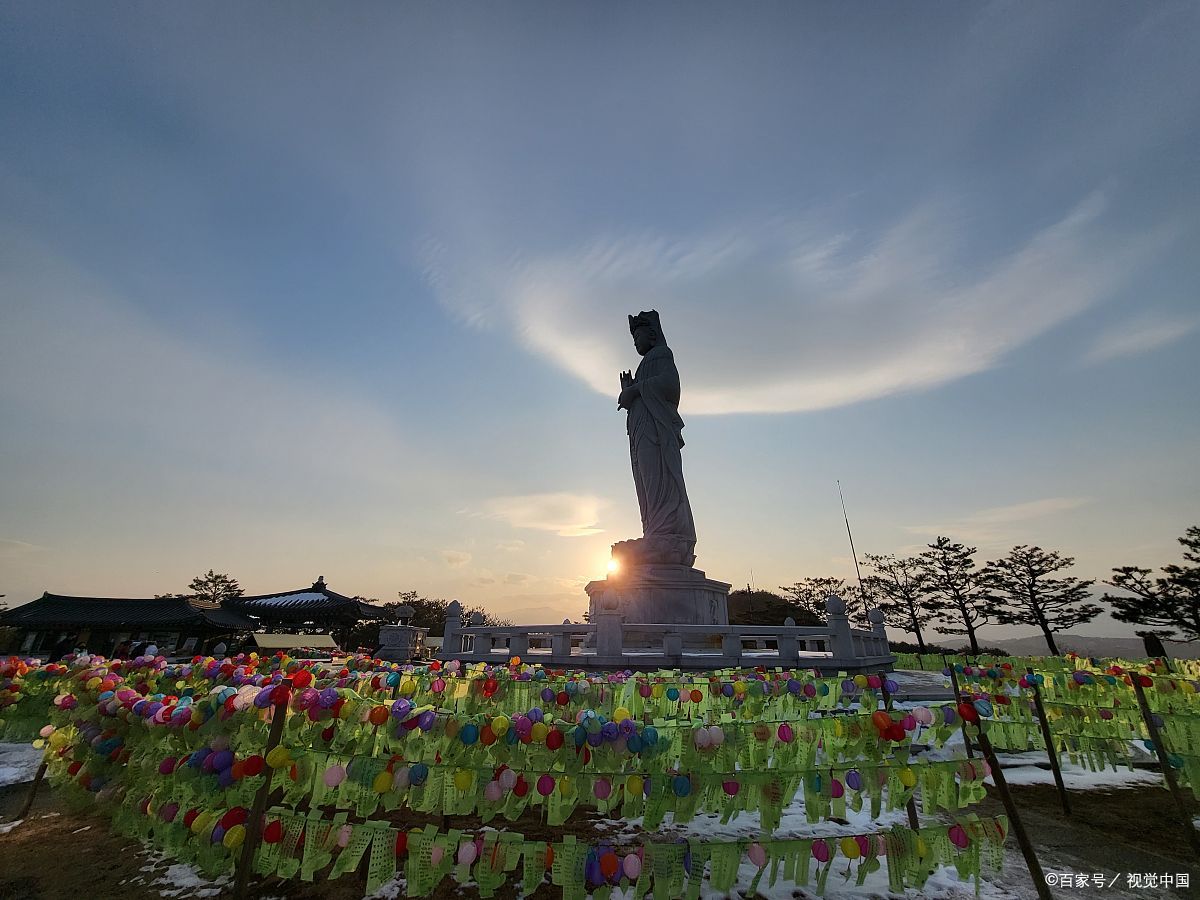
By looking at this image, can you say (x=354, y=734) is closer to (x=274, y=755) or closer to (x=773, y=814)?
(x=274, y=755)

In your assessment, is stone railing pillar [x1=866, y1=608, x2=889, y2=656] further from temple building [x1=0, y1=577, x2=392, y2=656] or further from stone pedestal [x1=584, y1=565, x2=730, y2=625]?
temple building [x1=0, y1=577, x2=392, y2=656]

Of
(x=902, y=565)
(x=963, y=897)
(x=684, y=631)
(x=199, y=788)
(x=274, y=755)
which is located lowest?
(x=963, y=897)

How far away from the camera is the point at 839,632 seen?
460 inches

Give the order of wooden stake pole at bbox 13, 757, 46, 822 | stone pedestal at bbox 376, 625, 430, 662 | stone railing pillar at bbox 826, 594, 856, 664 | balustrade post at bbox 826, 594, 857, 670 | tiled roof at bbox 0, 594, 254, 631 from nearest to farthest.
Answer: wooden stake pole at bbox 13, 757, 46, 822
balustrade post at bbox 826, 594, 857, 670
stone railing pillar at bbox 826, 594, 856, 664
stone pedestal at bbox 376, 625, 430, 662
tiled roof at bbox 0, 594, 254, 631

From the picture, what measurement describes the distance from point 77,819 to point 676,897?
6093 millimetres

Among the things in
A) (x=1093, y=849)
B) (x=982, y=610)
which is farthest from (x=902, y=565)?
(x=1093, y=849)

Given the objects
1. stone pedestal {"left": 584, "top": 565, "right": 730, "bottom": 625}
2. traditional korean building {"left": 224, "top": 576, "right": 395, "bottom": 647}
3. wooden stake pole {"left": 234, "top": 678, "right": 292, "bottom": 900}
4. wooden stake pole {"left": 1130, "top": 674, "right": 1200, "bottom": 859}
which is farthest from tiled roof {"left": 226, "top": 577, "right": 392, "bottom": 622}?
wooden stake pole {"left": 1130, "top": 674, "right": 1200, "bottom": 859}

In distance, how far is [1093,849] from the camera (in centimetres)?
418

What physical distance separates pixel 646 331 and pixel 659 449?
494cm

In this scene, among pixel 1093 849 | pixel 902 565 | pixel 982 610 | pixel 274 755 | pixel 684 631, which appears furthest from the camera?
pixel 902 565

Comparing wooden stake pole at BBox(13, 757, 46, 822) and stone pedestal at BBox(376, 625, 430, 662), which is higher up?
stone pedestal at BBox(376, 625, 430, 662)

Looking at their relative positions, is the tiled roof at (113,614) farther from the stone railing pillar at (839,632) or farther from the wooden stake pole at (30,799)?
the stone railing pillar at (839,632)

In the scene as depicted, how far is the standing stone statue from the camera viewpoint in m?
15.5

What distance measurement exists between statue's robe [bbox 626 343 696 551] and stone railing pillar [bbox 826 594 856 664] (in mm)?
4854
